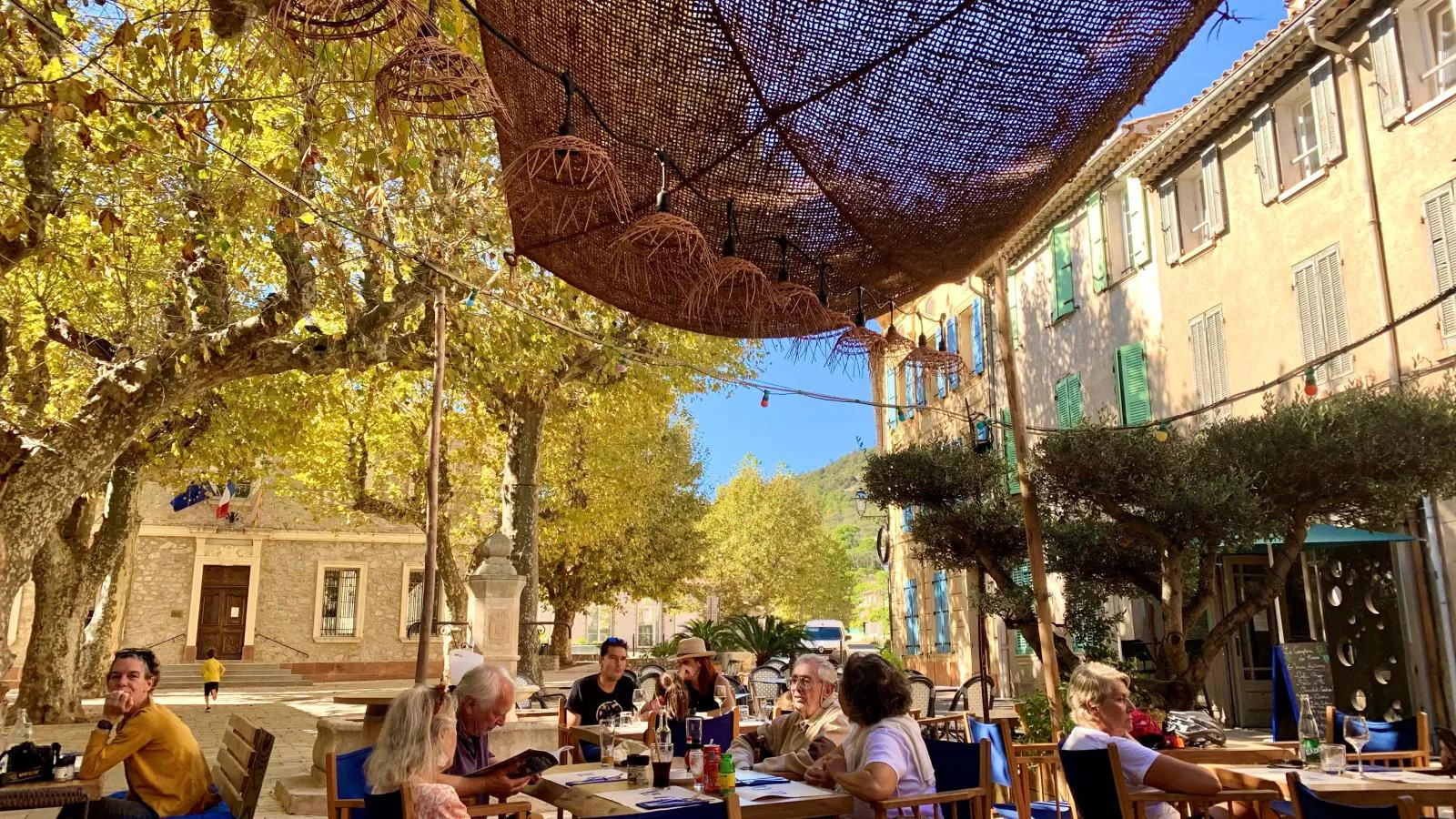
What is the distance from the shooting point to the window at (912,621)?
76.9 feet

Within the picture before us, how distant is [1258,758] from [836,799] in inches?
91.4

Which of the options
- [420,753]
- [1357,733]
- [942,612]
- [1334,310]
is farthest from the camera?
[942,612]

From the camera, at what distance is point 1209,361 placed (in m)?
13.7

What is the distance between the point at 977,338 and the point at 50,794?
1816 cm

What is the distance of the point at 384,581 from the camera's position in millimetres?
29344

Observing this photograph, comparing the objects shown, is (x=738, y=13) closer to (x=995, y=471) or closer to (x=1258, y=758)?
(x=1258, y=758)

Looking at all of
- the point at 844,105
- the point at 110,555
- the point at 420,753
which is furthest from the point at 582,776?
the point at 110,555

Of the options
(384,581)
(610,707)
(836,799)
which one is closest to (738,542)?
(384,581)

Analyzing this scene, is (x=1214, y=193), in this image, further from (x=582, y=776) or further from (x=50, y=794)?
(x=50, y=794)

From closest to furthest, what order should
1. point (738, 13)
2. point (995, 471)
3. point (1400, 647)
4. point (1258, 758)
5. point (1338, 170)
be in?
point (738, 13)
point (1258, 758)
point (1400, 647)
point (1338, 170)
point (995, 471)

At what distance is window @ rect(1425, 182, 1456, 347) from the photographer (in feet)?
33.4

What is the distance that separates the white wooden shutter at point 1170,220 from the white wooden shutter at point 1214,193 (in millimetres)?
541

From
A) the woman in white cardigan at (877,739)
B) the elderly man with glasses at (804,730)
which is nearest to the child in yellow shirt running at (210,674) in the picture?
the elderly man with glasses at (804,730)

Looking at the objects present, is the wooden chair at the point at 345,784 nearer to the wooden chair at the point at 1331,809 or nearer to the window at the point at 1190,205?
the wooden chair at the point at 1331,809
